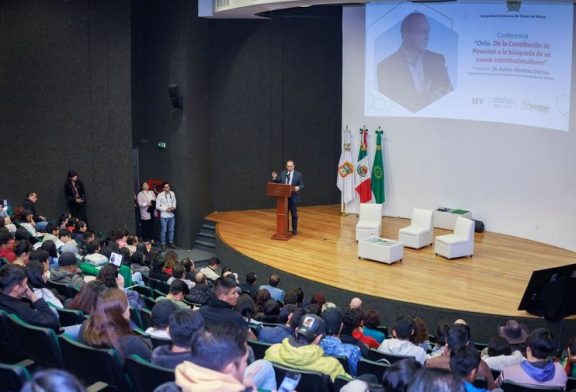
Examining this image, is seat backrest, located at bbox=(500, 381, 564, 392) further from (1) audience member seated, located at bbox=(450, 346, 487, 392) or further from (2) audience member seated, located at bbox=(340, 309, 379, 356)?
(2) audience member seated, located at bbox=(340, 309, 379, 356)

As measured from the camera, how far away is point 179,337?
155 inches

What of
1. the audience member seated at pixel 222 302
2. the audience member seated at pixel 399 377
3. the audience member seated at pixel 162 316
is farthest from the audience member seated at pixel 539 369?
the audience member seated at pixel 162 316

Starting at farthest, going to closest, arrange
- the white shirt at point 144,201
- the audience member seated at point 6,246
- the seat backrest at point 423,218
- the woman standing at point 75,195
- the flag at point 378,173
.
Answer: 1. the flag at point 378,173
2. the white shirt at point 144,201
3. the woman standing at point 75,195
4. the seat backrest at point 423,218
5. the audience member seated at point 6,246

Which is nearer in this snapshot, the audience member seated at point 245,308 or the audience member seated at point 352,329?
the audience member seated at point 352,329

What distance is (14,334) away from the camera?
191 inches

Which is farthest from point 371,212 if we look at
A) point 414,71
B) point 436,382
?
point 436,382

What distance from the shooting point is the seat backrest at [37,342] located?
15.1 feet

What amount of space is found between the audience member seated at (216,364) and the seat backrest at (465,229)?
838 centimetres

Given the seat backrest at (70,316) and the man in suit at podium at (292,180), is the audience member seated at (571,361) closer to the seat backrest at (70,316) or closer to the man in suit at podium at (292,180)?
the seat backrest at (70,316)

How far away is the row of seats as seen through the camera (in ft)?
36.6

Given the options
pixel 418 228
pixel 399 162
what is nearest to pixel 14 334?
pixel 418 228

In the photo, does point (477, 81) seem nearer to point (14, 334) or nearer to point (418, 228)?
point (418, 228)

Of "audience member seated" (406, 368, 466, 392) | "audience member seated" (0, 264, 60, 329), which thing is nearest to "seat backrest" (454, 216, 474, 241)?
"audience member seated" (0, 264, 60, 329)

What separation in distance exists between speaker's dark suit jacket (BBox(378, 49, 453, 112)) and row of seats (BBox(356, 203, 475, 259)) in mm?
2235
